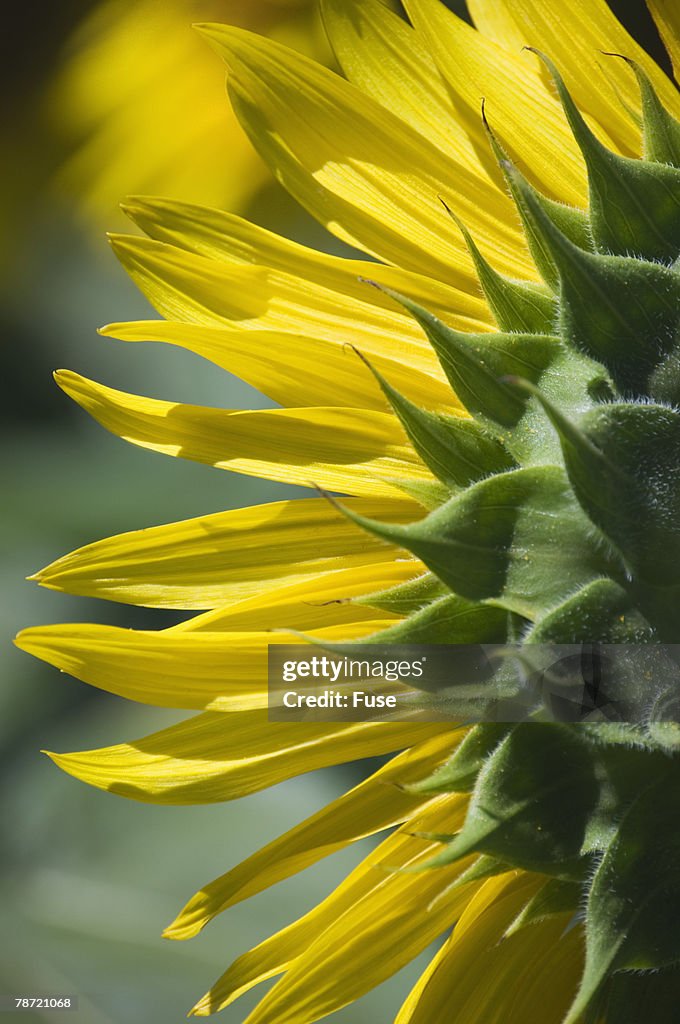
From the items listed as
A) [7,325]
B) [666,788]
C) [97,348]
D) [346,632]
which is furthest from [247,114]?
[7,325]

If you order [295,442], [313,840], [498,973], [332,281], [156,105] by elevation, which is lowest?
[498,973]

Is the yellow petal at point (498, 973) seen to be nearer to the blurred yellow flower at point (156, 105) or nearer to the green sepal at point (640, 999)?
the green sepal at point (640, 999)

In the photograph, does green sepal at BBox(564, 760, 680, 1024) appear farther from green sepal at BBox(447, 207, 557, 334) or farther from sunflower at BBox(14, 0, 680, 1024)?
green sepal at BBox(447, 207, 557, 334)

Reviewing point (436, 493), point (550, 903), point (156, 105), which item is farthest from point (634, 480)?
point (156, 105)

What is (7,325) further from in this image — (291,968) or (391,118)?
(291,968)

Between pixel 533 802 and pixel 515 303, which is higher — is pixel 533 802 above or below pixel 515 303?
below

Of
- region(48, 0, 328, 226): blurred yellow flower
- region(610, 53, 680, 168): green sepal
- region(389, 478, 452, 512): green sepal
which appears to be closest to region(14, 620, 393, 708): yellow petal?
region(389, 478, 452, 512): green sepal

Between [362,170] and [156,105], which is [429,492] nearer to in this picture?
[362,170]
